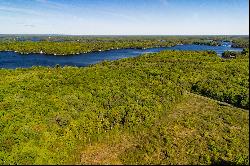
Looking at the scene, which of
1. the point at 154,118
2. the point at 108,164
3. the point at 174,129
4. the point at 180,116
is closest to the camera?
the point at 108,164

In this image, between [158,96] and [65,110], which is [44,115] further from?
[158,96]

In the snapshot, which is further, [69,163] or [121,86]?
[121,86]

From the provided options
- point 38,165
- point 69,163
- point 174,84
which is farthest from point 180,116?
point 38,165

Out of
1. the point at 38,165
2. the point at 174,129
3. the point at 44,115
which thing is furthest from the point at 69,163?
the point at 174,129

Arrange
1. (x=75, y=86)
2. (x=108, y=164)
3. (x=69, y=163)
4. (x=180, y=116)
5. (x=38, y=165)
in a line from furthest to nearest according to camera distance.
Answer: (x=75, y=86) < (x=180, y=116) < (x=108, y=164) < (x=69, y=163) < (x=38, y=165)

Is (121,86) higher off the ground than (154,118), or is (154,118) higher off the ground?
(121,86)

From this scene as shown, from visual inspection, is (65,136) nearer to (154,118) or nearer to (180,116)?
(154,118)

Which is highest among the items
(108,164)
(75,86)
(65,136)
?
(75,86)
